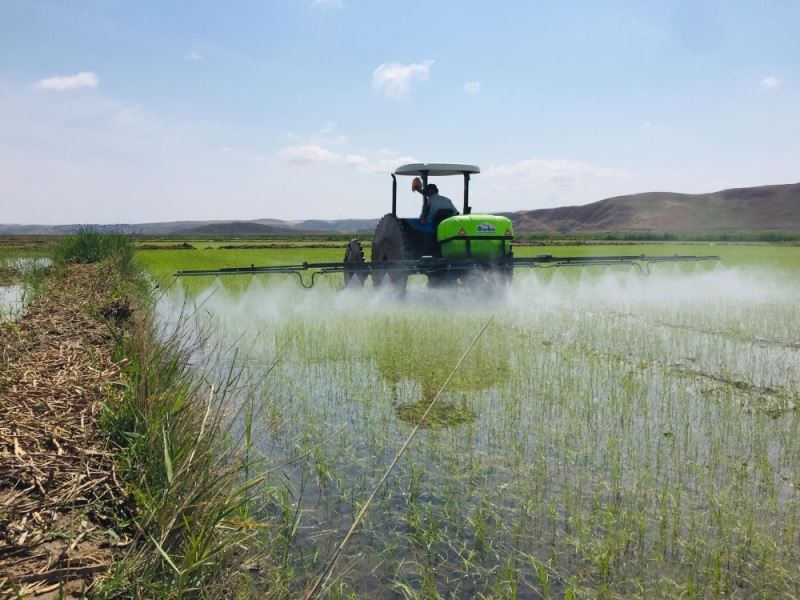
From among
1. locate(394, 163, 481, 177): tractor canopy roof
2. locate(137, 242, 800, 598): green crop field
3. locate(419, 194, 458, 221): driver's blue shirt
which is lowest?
locate(137, 242, 800, 598): green crop field

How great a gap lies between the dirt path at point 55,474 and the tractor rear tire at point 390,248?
277 inches

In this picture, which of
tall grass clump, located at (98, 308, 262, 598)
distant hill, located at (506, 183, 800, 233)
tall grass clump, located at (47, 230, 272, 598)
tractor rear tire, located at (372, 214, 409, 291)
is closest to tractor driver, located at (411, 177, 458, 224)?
tractor rear tire, located at (372, 214, 409, 291)

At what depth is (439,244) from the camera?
10.9 meters

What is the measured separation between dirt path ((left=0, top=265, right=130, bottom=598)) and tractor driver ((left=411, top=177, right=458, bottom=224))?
301 inches

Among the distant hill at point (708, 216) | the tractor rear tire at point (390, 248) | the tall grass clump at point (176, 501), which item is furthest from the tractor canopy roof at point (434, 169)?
the distant hill at point (708, 216)

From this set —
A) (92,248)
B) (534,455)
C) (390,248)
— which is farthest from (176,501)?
(92,248)

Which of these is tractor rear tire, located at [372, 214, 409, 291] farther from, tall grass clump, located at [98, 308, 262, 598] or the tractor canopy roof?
tall grass clump, located at [98, 308, 262, 598]

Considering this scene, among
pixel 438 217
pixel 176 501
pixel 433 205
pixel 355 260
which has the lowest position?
pixel 176 501

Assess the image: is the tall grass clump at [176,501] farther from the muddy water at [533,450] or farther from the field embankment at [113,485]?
the muddy water at [533,450]

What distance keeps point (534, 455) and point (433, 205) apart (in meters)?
7.64

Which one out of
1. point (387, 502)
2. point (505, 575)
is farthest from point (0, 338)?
point (505, 575)

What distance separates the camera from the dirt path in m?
1.73

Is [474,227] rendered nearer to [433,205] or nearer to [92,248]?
[433,205]

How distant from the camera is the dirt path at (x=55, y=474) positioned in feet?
5.68
